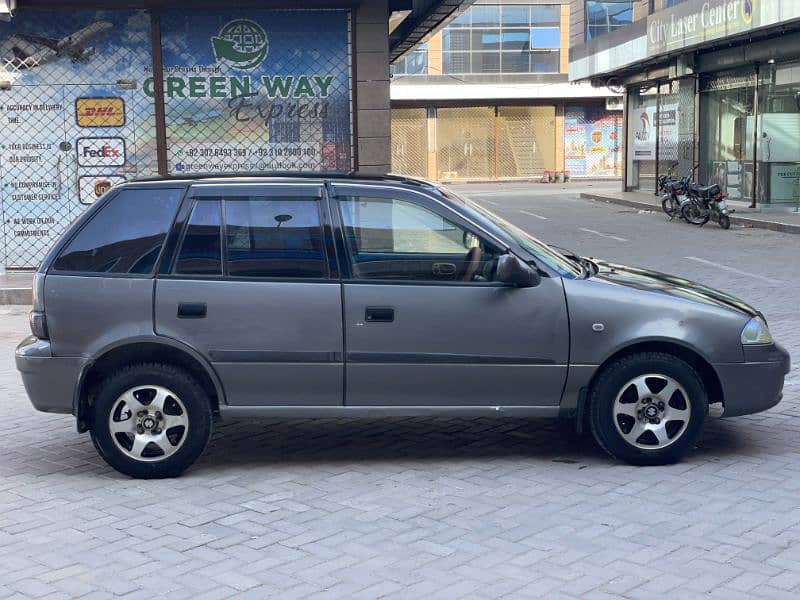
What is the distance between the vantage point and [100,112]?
1338 centimetres

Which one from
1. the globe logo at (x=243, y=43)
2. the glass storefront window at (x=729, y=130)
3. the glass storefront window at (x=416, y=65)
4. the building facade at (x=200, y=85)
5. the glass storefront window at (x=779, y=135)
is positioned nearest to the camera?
the building facade at (x=200, y=85)

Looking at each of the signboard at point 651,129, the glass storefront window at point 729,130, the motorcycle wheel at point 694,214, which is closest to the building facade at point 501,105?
the signboard at point 651,129

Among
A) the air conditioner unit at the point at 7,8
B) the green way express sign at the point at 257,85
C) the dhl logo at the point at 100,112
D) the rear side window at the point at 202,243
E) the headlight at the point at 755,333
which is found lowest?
the headlight at the point at 755,333

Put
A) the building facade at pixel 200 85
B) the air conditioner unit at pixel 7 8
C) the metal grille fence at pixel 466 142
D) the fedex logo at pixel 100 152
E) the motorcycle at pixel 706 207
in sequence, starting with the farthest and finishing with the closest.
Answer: the metal grille fence at pixel 466 142, the motorcycle at pixel 706 207, the fedex logo at pixel 100 152, the building facade at pixel 200 85, the air conditioner unit at pixel 7 8

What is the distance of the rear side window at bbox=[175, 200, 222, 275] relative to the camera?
5969mm

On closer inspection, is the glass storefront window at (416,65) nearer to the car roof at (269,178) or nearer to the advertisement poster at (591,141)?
the advertisement poster at (591,141)

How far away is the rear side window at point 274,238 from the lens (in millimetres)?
5965

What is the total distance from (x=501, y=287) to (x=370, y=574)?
1968 millimetres

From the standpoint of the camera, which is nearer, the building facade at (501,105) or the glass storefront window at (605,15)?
the glass storefront window at (605,15)

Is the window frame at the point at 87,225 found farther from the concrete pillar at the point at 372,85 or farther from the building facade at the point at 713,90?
the building facade at the point at 713,90

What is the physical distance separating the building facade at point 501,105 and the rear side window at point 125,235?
4276 centimetres

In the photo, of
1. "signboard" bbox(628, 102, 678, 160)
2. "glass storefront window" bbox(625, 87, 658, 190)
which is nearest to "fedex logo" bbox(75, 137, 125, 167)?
"signboard" bbox(628, 102, 678, 160)

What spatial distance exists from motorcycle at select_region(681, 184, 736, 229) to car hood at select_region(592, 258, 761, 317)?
16.2 m

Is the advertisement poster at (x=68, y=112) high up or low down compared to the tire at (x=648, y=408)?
up
